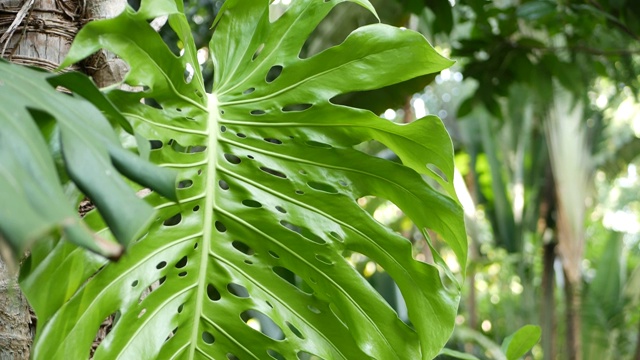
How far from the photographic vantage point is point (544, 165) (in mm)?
4961

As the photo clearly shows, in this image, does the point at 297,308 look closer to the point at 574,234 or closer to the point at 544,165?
the point at 574,234

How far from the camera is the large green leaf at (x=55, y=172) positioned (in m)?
0.32

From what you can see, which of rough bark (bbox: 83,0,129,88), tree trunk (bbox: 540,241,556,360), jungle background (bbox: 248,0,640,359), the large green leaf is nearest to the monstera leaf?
rough bark (bbox: 83,0,129,88)

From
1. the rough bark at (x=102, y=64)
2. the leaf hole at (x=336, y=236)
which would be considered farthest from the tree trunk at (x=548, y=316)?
the rough bark at (x=102, y=64)

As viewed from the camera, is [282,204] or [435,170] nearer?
[282,204]

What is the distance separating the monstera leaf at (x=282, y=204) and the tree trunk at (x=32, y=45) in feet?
0.26

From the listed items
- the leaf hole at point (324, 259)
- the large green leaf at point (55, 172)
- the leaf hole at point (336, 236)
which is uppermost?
the leaf hole at point (336, 236)

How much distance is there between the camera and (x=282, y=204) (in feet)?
2.62

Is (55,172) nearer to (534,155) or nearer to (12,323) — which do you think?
(12,323)

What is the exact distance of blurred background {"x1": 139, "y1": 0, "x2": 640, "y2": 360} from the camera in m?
1.90

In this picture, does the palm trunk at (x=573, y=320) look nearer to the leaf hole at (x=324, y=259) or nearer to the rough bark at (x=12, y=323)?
the leaf hole at (x=324, y=259)

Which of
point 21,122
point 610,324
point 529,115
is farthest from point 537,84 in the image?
point 529,115

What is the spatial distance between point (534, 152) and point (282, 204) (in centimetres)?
449

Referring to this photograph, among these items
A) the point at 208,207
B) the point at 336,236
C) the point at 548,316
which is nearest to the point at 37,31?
the point at 208,207
